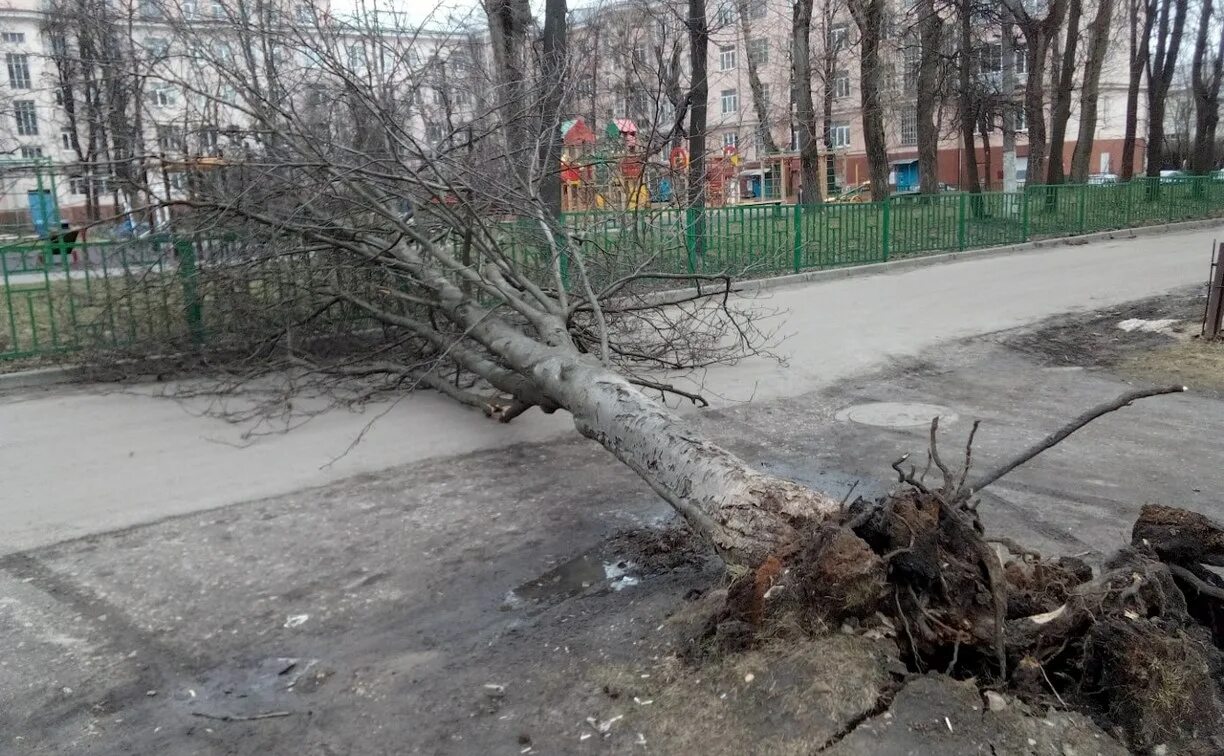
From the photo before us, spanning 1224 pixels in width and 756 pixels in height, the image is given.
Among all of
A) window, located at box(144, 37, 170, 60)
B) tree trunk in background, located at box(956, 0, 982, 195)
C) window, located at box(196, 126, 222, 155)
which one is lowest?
window, located at box(196, 126, 222, 155)

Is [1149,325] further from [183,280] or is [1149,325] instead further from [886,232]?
[183,280]

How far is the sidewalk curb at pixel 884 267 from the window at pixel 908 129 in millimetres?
26969

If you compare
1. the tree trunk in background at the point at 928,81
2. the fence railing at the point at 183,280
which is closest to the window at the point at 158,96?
the fence railing at the point at 183,280

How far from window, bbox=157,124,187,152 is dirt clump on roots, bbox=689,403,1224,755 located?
7.48m

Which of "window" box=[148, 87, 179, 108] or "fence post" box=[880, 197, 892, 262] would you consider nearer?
"window" box=[148, 87, 179, 108]

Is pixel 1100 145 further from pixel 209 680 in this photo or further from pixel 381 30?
pixel 209 680

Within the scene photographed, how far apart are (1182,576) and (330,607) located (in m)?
3.19

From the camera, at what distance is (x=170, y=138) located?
8609 mm

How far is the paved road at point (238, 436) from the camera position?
5.46 metres

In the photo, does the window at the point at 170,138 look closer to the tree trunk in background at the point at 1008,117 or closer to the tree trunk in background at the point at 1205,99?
the tree trunk in background at the point at 1008,117

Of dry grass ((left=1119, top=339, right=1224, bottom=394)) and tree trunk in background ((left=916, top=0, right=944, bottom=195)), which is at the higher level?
tree trunk in background ((left=916, top=0, right=944, bottom=195))

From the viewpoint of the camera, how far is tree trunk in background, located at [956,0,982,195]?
23353mm

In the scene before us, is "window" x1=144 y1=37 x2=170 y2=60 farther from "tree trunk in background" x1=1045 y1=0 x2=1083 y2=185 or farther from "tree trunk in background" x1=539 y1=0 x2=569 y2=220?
"tree trunk in background" x1=1045 y1=0 x2=1083 y2=185

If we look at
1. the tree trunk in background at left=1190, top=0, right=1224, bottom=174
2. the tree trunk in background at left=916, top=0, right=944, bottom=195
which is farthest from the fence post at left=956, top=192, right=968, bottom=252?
the tree trunk in background at left=1190, top=0, right=1224, bottom=174
